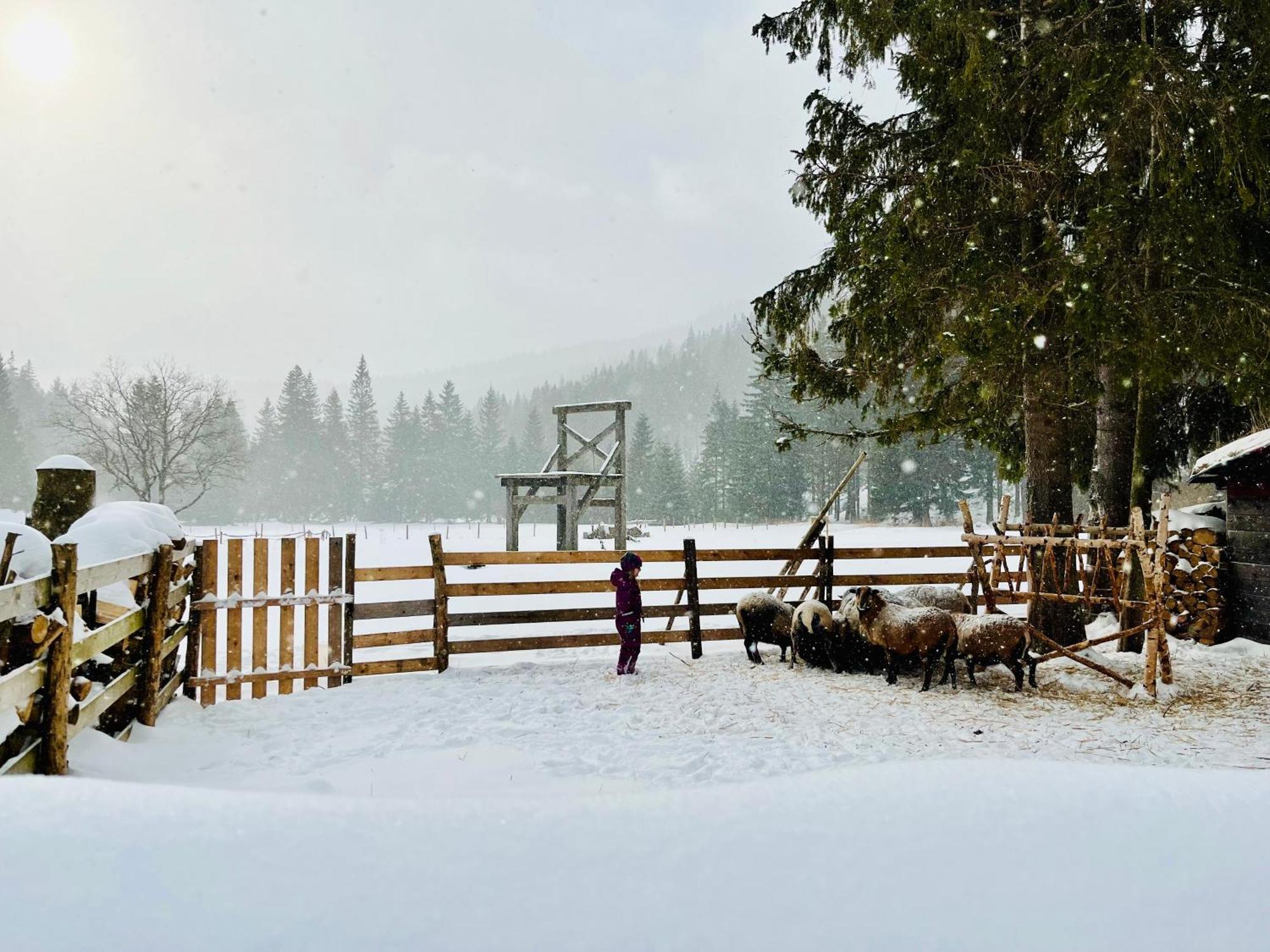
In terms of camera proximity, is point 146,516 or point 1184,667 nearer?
point 146,516

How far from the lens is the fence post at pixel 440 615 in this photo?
7.97m

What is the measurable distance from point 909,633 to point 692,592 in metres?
2.82

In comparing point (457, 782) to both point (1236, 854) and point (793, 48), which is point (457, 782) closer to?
point (1236, 854)

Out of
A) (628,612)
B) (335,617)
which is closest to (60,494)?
(335,617)

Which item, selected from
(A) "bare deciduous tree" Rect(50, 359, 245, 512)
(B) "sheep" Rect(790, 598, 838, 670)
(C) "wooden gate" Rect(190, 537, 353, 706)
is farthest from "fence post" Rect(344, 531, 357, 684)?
(A) "bare deciduous tree" Rect(50, 359, 245, 512)

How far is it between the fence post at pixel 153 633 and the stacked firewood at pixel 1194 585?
11.3 meters

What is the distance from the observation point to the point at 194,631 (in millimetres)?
6684

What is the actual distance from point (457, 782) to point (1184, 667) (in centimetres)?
833

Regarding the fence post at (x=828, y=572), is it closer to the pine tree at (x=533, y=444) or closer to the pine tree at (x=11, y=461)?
the pine tree at (x=11, y=461)

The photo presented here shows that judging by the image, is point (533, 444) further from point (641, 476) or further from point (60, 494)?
point (60, 494)

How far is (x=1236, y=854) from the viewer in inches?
50.9

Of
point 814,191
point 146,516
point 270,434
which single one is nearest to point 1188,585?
point 814,191

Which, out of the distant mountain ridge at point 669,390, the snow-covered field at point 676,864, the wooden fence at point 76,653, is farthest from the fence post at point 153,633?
the distant mountain ridge at point 669,390

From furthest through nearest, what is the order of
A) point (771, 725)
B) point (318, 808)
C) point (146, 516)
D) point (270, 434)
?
point (270, 434) → point (771, 725) → point (146, 516) → point (318, 808)
